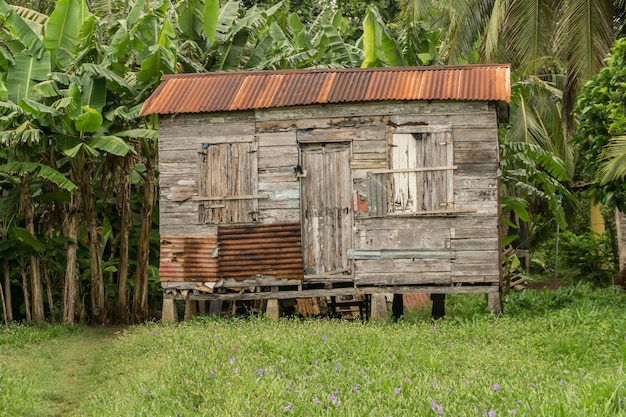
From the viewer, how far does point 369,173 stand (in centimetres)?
1345

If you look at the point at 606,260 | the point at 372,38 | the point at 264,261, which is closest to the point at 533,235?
the point at 606,260

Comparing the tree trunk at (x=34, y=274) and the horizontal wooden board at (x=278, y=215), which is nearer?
the horizontal wooden board at (x=278, y=215)

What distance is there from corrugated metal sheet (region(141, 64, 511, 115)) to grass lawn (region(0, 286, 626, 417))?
11.3 feet

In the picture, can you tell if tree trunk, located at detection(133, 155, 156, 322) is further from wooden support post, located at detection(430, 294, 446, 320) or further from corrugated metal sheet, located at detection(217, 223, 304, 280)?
wooden support post, located at detection(430, 294, 446, 320)

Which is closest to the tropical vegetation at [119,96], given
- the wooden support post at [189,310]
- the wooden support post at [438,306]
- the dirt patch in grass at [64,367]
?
the dirt patch in grass at [64,367]

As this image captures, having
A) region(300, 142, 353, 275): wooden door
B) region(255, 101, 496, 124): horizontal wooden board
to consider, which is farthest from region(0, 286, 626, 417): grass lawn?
region(255, 101, 496, 124): horizontal wooden board

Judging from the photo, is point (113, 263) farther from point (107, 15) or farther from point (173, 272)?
point (107, 15)

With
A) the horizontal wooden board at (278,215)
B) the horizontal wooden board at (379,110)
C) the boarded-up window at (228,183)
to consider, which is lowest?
the horizontal wooden board at (278,215)

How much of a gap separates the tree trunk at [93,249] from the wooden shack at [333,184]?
74.9 inches

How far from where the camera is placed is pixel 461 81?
44.6 ft

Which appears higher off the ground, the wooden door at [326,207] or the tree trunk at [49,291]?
the wooden door at [326,207]

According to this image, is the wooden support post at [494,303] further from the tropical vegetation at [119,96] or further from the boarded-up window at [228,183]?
Result: the boarded-up window at [228,183]

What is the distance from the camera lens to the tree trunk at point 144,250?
15664 mm

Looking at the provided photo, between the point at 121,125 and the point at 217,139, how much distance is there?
2282mm
